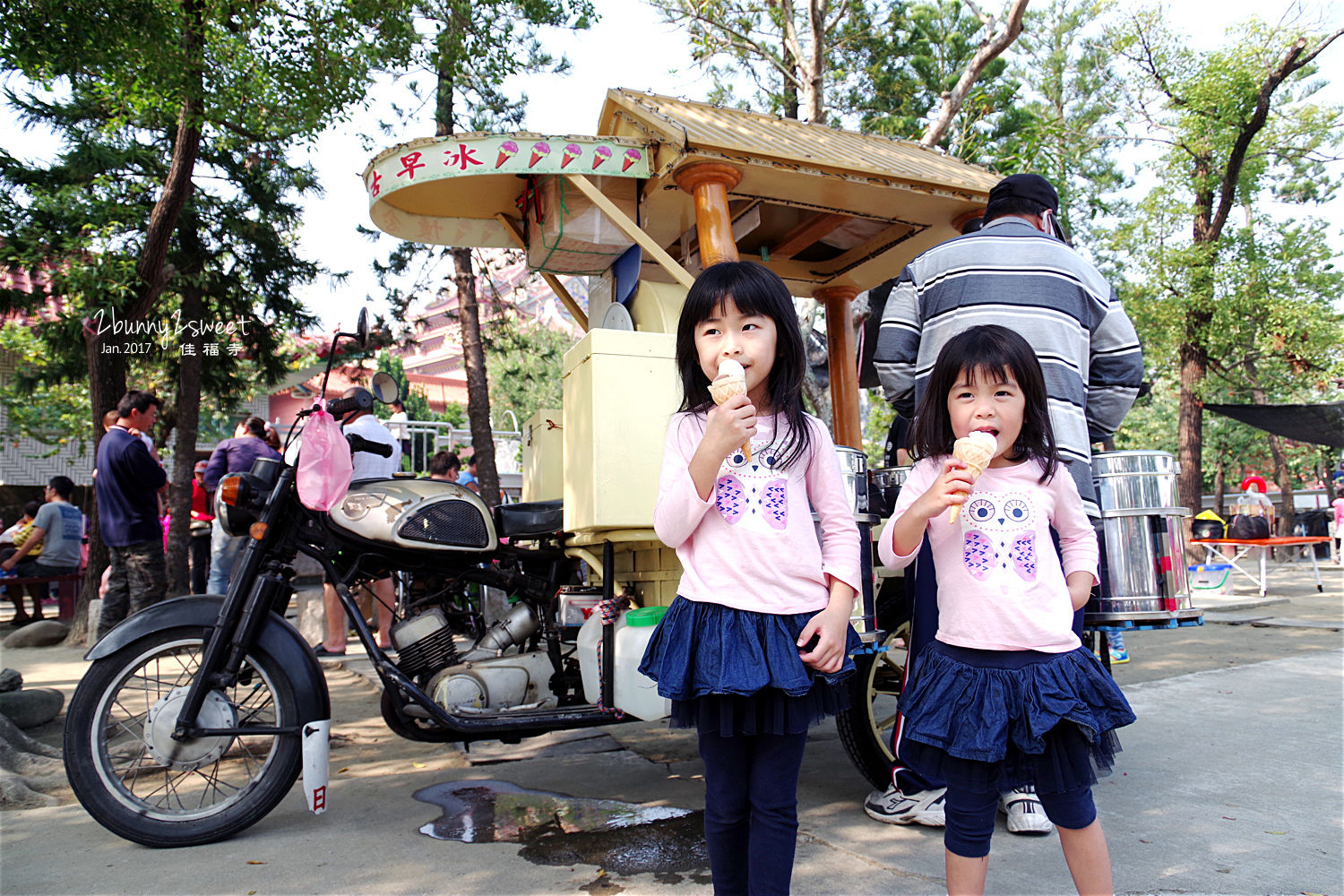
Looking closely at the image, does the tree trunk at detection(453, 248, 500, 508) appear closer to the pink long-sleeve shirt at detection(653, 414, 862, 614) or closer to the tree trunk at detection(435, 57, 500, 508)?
the tree trunk at detection(435, 57, 500, 508)

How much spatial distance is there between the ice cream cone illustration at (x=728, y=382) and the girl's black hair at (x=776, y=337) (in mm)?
176

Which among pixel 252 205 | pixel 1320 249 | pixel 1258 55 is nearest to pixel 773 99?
pixel 1258 55

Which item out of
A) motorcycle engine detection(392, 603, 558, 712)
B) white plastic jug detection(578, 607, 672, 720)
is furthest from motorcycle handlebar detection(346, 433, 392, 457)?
white plastic jug detection(578, 607, 672, 720)

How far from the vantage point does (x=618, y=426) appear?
2941 mm

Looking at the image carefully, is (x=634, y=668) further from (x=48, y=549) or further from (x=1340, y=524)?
(x=1340, y=524)

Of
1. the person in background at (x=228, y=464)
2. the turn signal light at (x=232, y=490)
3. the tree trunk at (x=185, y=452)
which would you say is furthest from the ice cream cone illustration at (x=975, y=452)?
the tree trunk at (x=185, y=452)

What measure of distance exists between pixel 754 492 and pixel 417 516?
1668 millimetres

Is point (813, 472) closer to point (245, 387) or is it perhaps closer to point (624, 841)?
point (624, 841)

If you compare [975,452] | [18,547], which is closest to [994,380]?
[975,452]

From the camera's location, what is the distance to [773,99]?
1366 centimetres

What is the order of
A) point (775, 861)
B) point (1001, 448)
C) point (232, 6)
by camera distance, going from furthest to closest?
point (232, 6) → point (1001, 448) → point (775, 861)

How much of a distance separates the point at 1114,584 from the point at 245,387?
11.1 meters

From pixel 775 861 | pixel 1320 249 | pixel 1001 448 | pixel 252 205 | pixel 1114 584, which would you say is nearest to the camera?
pixel 775 861

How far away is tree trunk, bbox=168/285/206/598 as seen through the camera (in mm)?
9102
